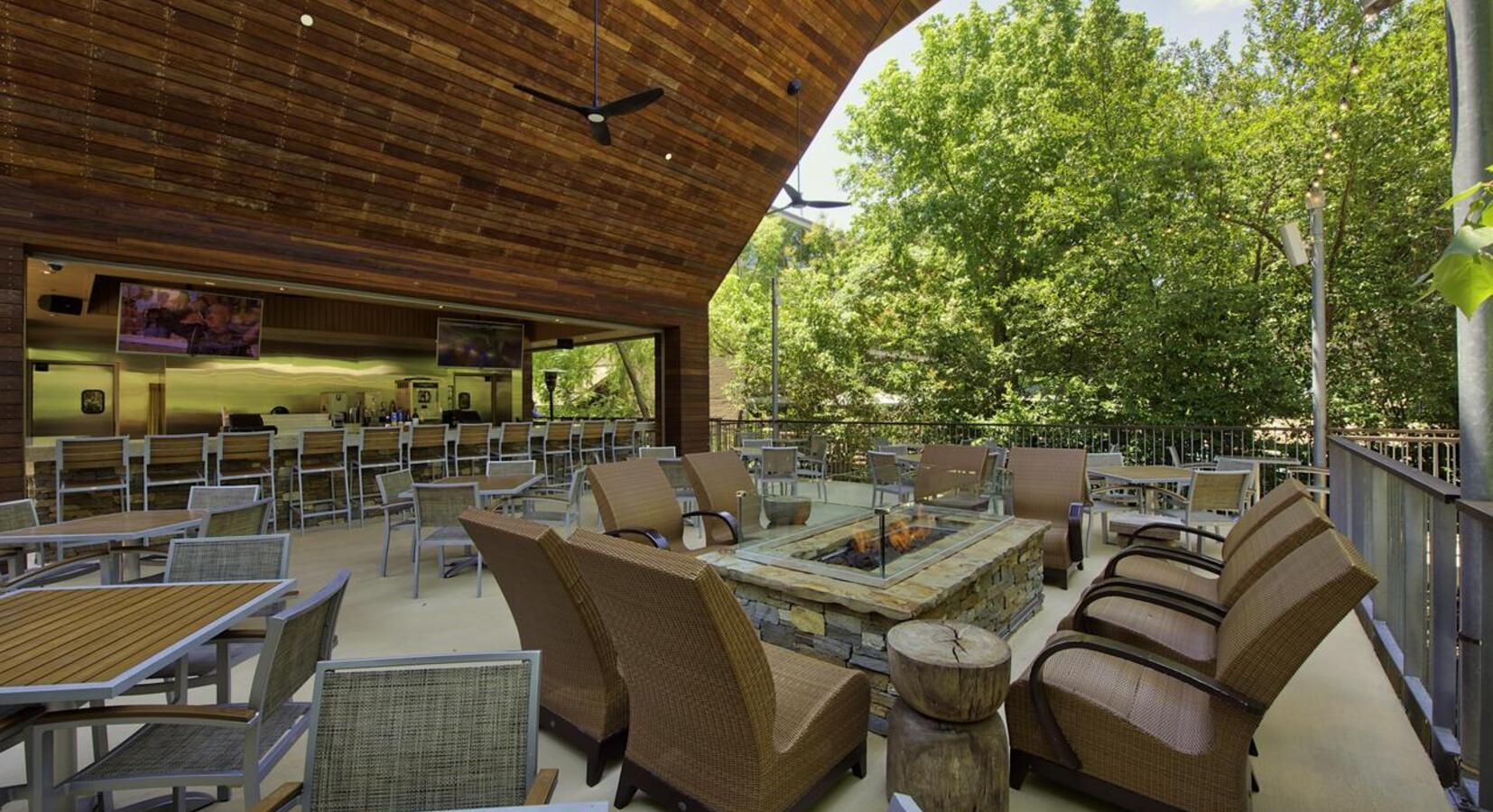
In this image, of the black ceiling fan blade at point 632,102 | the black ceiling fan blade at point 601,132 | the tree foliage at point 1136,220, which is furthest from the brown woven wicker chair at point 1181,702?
the tree foliage at point 1136,220

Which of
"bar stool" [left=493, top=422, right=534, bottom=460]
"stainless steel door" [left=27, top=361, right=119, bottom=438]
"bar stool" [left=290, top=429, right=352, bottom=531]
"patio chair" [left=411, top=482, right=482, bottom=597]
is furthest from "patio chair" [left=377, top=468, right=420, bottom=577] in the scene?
"stainless steel door" [left=27, top=361, right=119, bottom=438]

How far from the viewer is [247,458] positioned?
6457mm

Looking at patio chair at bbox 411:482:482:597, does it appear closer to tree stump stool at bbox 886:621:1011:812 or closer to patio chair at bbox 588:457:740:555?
patio chair at bbox 588:457:740:555

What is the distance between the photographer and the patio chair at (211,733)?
1.48m

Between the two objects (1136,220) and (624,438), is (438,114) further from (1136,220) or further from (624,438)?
(1136,220)

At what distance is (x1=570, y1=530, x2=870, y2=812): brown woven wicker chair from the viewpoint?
5.50 ft

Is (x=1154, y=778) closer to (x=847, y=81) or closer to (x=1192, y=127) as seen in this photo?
(x=847, y=81)

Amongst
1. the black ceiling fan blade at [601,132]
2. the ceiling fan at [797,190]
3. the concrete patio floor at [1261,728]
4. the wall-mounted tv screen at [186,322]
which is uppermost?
the ceiling fan at [797,190]

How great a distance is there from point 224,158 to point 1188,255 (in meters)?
12.4

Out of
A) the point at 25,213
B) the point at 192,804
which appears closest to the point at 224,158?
the point at 25,213

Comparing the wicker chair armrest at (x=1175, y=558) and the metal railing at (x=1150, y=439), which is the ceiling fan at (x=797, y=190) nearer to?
the metal railing at (x=1150, y=439)

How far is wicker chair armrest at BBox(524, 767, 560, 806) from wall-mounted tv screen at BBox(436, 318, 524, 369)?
10022 mm

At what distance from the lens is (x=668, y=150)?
7.79m

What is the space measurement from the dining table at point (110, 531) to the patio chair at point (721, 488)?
284cm
